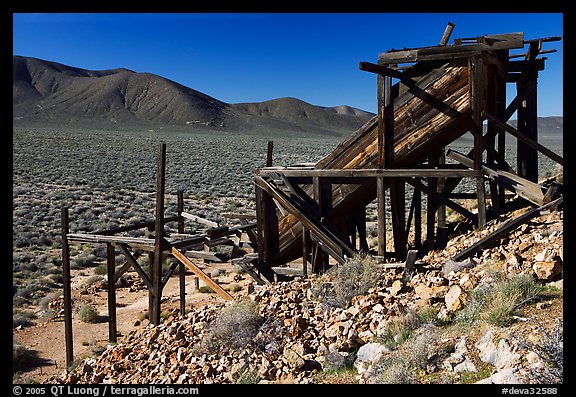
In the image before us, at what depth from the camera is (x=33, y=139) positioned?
225ft

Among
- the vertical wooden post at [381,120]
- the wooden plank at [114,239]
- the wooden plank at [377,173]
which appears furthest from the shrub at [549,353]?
the wooden plank at [114,239]

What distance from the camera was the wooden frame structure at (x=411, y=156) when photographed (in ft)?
25.6

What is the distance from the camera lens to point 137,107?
148 metres

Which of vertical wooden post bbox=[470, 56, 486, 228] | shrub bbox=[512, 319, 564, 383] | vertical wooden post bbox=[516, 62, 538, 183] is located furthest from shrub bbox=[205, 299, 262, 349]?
vertical wooden post bbox=[516, 62, 538, 183]

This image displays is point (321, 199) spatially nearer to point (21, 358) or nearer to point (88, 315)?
point (21, 358)

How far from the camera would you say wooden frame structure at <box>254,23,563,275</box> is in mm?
7793

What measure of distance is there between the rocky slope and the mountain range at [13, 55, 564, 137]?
122831 millimetres

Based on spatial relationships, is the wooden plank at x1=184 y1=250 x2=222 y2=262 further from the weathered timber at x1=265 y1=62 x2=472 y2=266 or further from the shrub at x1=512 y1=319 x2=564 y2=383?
the shrub at x1=512 y1=319 x2=564 y2=383

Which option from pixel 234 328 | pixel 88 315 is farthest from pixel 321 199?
pixel 88 315

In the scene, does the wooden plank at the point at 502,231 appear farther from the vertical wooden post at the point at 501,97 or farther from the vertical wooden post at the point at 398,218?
the vertical wooden post at the point at 501,97

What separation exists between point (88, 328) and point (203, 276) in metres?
5.57
